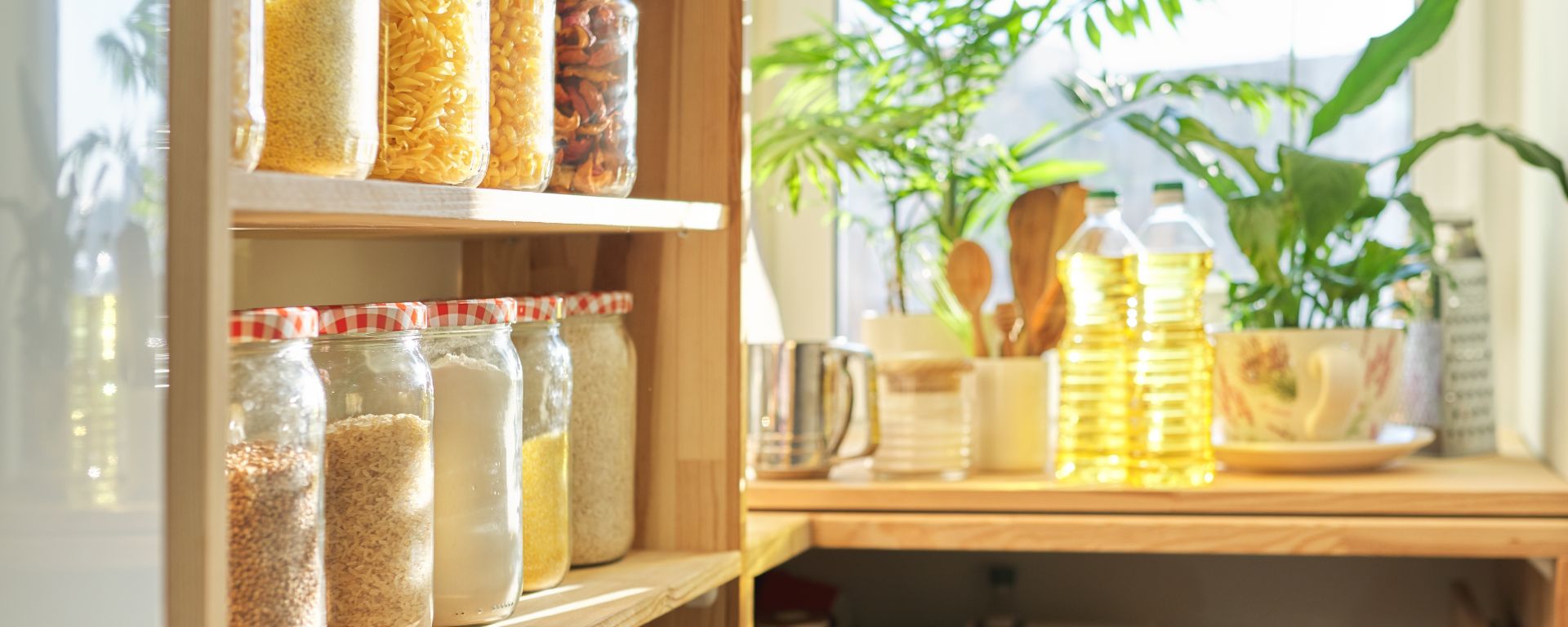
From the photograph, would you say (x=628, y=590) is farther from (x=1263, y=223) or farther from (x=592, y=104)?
(x=1263, y=223)

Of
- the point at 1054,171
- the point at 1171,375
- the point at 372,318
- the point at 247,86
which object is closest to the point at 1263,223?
the point at 1171,375

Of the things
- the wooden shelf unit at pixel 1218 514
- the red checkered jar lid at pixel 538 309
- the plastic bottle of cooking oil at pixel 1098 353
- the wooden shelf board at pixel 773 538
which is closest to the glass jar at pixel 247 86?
the red checkered jar lid at pixel 538 309

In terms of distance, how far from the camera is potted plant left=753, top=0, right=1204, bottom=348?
4.90 ft

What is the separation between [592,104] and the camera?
2.95ft

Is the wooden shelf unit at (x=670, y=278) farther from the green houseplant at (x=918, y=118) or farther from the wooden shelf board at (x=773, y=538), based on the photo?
the green houseplant at (x=918, y=118)

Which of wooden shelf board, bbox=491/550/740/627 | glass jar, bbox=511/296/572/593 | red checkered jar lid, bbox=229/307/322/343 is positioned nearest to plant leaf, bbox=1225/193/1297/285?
wooden shelf board, bbox=491/550/740/627

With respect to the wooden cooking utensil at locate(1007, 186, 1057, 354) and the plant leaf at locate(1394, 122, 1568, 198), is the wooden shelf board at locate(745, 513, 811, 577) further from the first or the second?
the plant leaf at locate(1394, 122, 1568, 198)

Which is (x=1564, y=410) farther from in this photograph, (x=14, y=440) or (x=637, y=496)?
(x=14, y=440)

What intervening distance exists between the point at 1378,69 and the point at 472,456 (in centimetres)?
100

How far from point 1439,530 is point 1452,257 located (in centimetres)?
48

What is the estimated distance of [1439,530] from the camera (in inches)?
45.8

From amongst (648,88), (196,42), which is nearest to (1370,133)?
(648,88)

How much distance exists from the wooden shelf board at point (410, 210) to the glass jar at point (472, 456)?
6 centimetres

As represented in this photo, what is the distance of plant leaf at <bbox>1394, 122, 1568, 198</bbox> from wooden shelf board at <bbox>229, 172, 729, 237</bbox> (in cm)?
73
